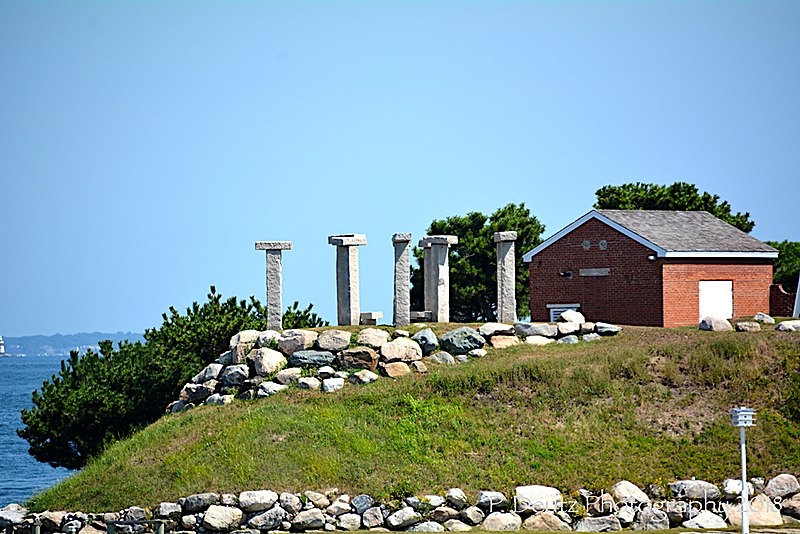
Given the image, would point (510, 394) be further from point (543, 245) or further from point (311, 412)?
point (543, 245)

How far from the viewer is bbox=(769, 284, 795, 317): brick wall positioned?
39.3m

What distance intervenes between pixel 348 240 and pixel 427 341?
13.7 feet

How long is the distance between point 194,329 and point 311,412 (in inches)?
411

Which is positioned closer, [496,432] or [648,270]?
[496,432]

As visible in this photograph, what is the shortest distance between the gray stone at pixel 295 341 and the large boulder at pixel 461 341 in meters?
3.84

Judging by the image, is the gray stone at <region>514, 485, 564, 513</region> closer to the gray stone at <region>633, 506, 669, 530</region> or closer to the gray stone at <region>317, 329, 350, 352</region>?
the gray stone at <region>633, 506, 669, 530</region>

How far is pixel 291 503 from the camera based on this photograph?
73.2ft

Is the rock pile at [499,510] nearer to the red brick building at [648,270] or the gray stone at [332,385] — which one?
the gray stone at [332,385]

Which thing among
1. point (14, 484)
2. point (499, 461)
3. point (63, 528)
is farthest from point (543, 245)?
point (14, 484)

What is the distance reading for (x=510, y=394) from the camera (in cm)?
2555

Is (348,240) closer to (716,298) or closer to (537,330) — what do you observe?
(537,330)

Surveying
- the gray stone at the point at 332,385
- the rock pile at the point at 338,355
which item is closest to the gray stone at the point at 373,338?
the rock pile at the point at 338,355

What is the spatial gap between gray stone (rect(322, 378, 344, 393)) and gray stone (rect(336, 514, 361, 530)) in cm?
546

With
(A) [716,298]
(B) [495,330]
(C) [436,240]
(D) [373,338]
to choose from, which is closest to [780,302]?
(A) [716,298]
